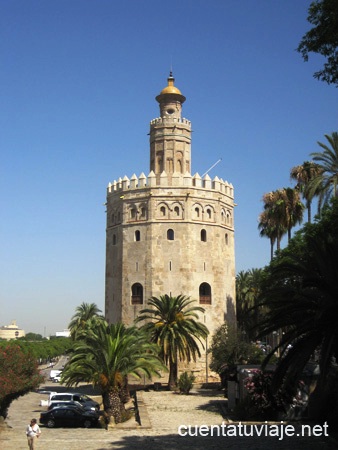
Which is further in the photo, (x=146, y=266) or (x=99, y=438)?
(x=146, y=266)

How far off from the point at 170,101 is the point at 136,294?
50.9ft

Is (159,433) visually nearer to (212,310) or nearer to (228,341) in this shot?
(228,341)

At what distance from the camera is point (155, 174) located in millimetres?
41812

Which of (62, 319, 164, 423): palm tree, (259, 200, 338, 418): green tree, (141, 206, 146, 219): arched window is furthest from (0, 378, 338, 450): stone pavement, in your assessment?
(141, 206, 146, 219): arched window

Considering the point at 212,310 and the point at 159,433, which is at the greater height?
the point at 212,310

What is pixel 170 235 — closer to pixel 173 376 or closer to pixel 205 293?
pixel 205 293

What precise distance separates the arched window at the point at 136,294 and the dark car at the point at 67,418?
15.3m

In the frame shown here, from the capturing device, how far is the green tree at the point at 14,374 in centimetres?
2454

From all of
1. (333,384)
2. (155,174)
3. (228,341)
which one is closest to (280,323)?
(333,384)

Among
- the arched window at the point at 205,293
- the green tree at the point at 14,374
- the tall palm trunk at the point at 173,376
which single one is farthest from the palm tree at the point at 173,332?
the green tree at the point at 14,374

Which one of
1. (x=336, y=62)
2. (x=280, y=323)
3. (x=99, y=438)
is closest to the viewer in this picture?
(x=336, y=62)

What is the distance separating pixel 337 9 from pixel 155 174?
2960 centimetres

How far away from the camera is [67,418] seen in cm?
2477

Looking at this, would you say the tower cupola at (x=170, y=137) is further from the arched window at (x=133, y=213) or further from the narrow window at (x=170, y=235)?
the narrow window at (x=170, y=235)
